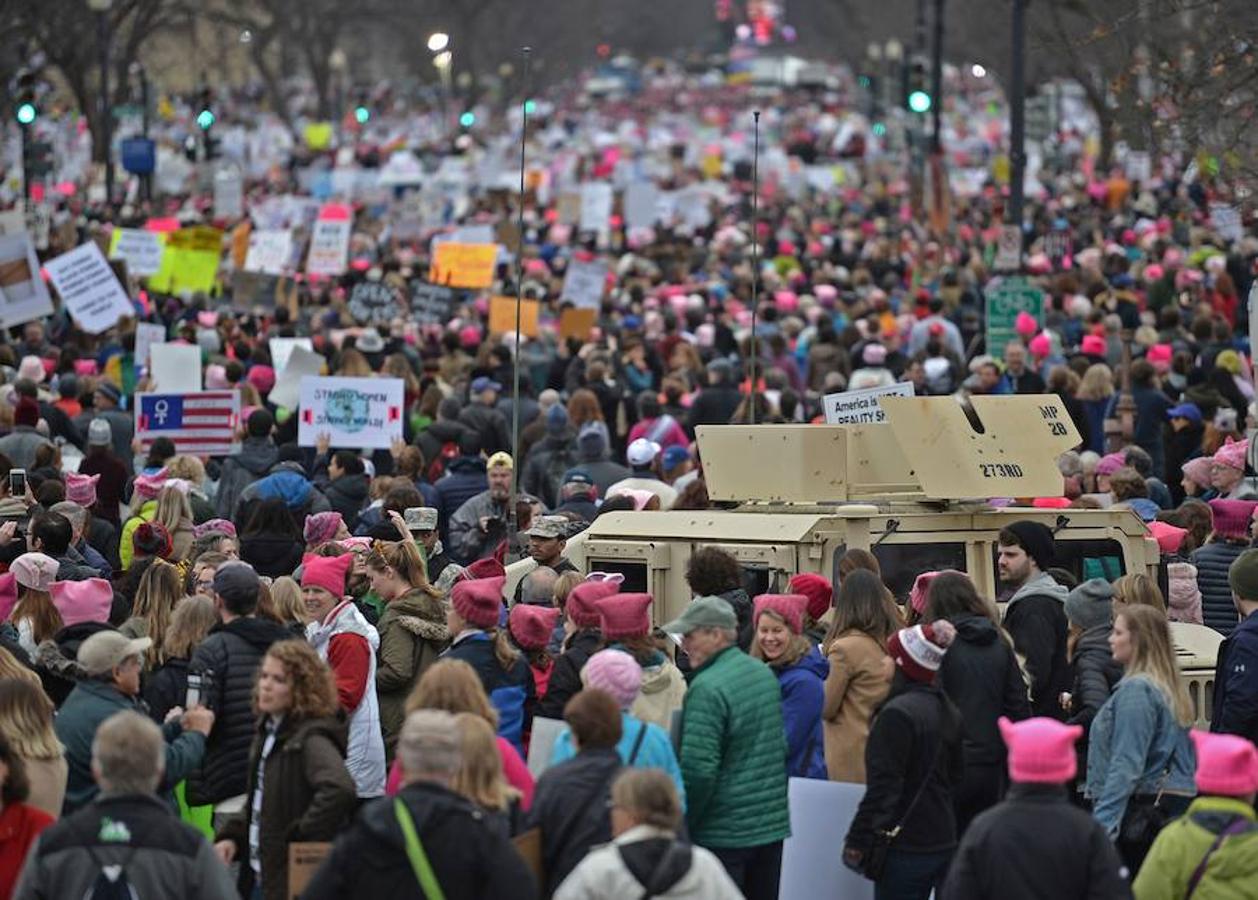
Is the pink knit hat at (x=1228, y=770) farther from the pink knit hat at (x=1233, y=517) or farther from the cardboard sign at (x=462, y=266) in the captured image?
the cardboard sign at (x=462, y=266)

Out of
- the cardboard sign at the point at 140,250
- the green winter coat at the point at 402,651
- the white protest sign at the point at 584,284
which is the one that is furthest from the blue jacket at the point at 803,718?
the cardboard sign at the point at 140,250

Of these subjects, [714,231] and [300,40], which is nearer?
[714,231]

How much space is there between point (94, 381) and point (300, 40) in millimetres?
66768

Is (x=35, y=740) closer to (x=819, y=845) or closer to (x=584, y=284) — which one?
(x=819, y=845)

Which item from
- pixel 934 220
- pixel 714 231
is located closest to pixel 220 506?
pixel 934 220

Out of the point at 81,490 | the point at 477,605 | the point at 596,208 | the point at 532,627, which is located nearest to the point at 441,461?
the point at 81,490

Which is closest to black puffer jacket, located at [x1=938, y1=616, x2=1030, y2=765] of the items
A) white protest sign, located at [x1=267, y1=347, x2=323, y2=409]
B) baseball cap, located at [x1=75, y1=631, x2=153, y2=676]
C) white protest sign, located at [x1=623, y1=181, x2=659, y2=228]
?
baseball cap, located at [x1=75, y1=631, x2=153, y2=676]

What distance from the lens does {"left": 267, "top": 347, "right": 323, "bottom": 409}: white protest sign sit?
68.7ft

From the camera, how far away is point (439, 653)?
36.2ft

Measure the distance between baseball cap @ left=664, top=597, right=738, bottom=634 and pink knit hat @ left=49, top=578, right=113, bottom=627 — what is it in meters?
2.76

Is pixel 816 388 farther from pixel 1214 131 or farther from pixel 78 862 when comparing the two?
pixel 78 862

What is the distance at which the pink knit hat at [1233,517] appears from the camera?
44.8 feet

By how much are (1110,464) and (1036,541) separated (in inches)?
177

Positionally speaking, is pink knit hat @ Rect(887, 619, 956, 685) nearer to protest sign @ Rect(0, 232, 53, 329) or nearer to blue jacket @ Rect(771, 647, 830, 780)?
blue jacket @ Rect(771, 647, 830, 780)
